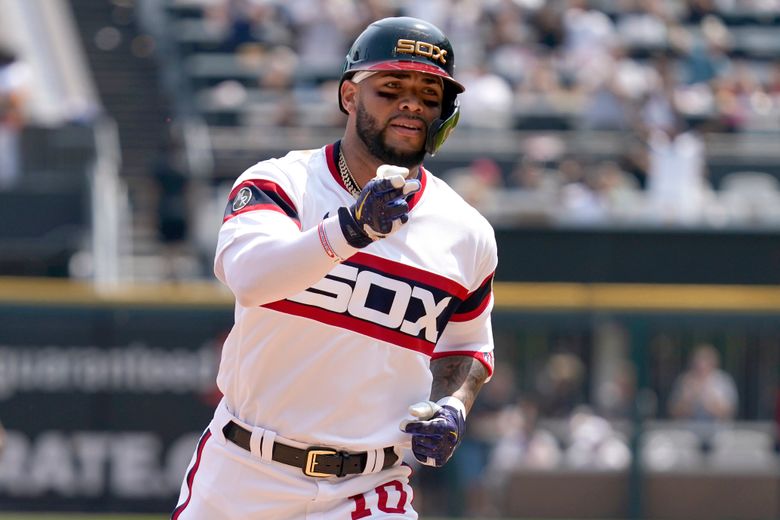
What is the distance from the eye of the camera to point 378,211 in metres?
Answer: 3.77

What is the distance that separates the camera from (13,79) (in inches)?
622

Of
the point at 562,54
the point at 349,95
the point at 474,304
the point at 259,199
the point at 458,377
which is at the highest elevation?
the point at 562,54

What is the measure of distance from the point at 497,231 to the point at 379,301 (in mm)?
10013

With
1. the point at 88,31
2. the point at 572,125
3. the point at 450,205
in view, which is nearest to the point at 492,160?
the point at 572,125

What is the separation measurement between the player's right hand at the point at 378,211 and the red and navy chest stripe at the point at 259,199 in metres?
0.37

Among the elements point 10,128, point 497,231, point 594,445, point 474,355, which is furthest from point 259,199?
point 10,128

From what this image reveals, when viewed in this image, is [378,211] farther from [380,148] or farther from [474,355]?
[474,355]

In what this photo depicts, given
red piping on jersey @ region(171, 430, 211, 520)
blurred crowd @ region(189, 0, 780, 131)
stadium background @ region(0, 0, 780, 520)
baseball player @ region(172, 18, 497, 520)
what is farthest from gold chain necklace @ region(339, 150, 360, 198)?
blurred crowd @ region(189, 0, 780, 131)

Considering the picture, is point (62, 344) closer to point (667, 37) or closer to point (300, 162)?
point (300, 162)

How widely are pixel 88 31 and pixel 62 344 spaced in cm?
1047

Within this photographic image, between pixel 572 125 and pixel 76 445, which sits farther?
pixel 572 125

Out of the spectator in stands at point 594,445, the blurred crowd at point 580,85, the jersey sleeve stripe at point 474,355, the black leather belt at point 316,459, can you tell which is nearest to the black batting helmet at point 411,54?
the jersey sleeve stripe at point 474,355

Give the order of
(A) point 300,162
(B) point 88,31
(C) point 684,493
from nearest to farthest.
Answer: (A) point 300,162, (C) point 684,493, (B) point 88,31

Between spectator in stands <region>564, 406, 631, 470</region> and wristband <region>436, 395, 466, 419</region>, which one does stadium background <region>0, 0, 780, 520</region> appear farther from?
wristband <region>436, 395, 466, 419</region>
